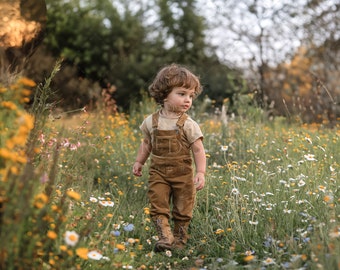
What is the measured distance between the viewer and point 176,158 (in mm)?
3561

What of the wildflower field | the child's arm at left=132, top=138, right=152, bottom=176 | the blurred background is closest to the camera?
the wildflower field

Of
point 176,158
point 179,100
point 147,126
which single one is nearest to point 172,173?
point 176,158

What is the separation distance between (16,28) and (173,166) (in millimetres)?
2163

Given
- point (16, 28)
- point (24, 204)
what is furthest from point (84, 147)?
point (24, 204)

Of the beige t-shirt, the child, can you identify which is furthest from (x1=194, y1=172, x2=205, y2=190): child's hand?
the beige t-shirt

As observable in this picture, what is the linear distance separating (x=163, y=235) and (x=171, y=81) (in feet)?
3.78

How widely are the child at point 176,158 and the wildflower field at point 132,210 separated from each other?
0.46ft

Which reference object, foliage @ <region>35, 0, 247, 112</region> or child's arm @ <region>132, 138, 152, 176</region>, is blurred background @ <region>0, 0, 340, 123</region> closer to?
foliage @ <region>35, 0, 247, 112</region>

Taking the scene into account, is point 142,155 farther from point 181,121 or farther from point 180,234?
point 180,234

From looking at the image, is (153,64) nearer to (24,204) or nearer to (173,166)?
(173,166)

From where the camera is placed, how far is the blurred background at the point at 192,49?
10.2 meters

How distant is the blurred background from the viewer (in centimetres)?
1016

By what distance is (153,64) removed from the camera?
12.0 m

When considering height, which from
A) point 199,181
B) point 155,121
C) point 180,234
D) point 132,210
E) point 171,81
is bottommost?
point 180,234
